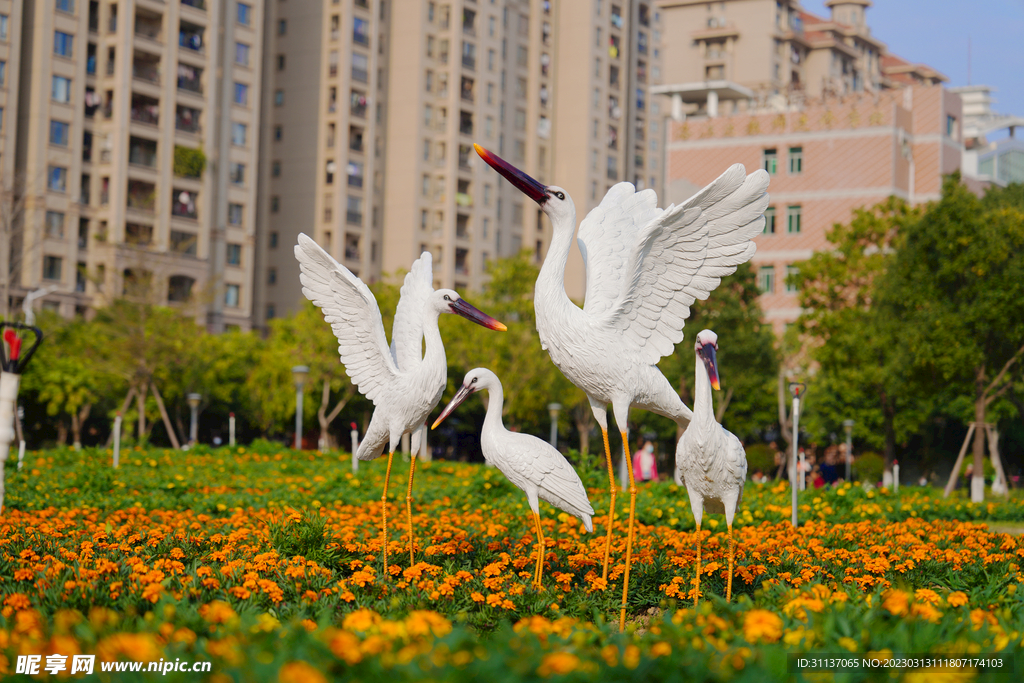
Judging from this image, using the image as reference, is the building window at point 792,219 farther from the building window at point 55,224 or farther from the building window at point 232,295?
the building window at point 55,224

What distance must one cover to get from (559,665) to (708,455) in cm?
398

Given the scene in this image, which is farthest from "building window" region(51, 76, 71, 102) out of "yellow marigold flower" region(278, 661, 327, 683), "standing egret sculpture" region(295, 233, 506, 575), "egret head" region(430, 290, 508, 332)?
"yellow marigold flower" region(278, 661, 327, 683)

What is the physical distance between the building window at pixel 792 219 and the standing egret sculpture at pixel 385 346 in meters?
41.5

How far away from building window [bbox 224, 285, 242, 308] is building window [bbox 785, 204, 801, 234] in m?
28.9

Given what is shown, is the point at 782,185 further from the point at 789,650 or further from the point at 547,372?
the point at 789,650

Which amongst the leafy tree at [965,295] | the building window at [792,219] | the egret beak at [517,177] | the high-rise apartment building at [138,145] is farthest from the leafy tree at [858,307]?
the high-rise apartment building at [138,145]

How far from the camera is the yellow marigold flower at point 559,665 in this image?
3959 mm

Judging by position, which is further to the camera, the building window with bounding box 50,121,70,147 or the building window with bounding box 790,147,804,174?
the building window with bounding box 50,121,70,147

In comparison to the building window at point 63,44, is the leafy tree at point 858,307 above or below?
below

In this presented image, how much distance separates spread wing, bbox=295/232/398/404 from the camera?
9102 mm

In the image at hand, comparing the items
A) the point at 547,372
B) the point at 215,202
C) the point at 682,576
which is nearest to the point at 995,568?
the point at 682,576

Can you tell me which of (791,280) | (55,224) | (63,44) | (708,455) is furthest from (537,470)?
(63,44)

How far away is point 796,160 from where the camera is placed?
4831 centimetres

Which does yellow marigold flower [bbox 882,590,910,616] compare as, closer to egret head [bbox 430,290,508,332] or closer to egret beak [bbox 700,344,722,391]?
egret beak [bbox 700,344,722,391]
